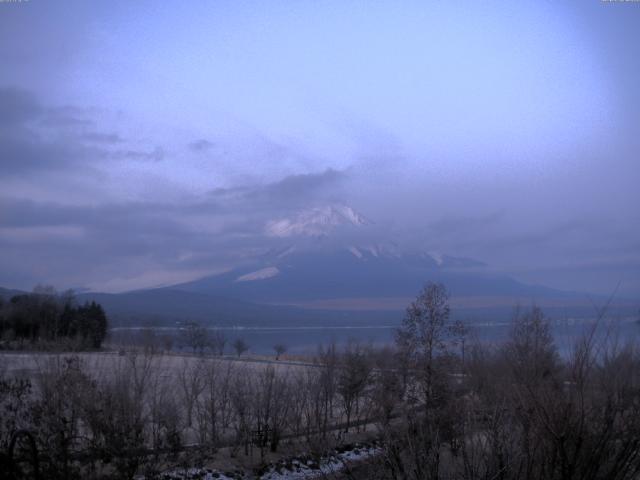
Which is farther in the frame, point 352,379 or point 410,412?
point 352,379

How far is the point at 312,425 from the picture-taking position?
3097 centimetres

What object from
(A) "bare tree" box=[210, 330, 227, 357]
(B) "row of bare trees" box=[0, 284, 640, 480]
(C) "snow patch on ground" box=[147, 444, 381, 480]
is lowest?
(C) "snow patch on ground" box=[147, 444, 381, 480]

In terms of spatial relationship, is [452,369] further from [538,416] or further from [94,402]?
[538,416]

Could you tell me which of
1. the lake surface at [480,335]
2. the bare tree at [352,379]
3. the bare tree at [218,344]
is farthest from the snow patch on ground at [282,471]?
the bare tree at [218,344]

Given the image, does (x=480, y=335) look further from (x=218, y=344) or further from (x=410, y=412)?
(x=218, y=344)

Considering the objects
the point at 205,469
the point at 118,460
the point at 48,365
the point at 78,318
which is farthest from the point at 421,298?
the point at 78,318

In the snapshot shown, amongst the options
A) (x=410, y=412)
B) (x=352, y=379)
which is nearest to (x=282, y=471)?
(x=410, y=412)

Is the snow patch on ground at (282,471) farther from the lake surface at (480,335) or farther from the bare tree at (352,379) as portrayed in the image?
the bare tree at (352,379)

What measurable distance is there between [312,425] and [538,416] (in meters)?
25.1

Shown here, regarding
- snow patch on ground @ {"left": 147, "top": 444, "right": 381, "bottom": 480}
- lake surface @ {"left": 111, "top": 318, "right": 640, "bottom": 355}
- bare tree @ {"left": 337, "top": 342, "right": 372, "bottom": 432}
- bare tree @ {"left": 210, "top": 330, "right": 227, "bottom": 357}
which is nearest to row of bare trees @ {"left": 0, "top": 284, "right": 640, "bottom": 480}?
bare tree @ {"left": 337, "top": 342, "right": 372, "bottom": 432}

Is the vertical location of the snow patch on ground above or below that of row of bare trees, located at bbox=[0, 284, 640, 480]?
below

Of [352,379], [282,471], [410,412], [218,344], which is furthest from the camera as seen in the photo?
[218,344]

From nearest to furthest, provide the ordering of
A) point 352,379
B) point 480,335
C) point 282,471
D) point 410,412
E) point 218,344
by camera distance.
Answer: point 410,412 → point 282,471 → point 352,379 → point 480,335 → point 218,344

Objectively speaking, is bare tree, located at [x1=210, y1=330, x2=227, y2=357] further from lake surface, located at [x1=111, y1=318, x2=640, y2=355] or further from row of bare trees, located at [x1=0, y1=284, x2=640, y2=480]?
row of bare trees, located at [x1=0, y1=284, x2=640, y2=480]
